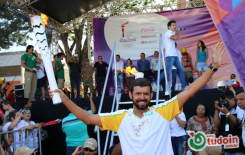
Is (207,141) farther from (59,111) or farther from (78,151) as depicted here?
(59,111)

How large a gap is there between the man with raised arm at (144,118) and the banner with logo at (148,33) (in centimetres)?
853

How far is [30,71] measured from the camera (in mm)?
7582

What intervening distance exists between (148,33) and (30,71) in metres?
5.33

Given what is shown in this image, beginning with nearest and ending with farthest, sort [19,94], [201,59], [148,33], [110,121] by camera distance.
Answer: [110,121]
[19,94]
[201,59]
[148,33]

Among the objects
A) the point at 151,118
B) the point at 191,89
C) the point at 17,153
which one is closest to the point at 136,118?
the point at 151,118

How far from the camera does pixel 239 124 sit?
411 cm

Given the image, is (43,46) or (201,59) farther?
(201,59)

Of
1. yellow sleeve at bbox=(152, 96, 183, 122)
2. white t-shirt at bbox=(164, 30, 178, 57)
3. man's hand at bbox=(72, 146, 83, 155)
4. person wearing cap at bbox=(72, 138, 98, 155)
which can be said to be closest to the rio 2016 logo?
person wearing cap at bbox=(72, 138, 98, 155)

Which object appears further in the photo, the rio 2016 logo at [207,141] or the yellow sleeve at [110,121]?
the rio 2016 logo at [207,141]

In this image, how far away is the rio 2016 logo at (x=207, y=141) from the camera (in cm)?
412

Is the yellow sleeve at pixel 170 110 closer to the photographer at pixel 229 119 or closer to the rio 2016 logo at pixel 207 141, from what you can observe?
the photographer at pixel 229 119

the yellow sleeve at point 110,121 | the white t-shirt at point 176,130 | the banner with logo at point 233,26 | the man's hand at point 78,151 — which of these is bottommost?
the man's hand at point 78,151

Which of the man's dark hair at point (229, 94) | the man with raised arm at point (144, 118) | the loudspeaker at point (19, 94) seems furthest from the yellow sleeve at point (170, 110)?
the loudspeaker at point (19, 94)

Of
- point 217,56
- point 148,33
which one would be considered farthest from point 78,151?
point 148,33
